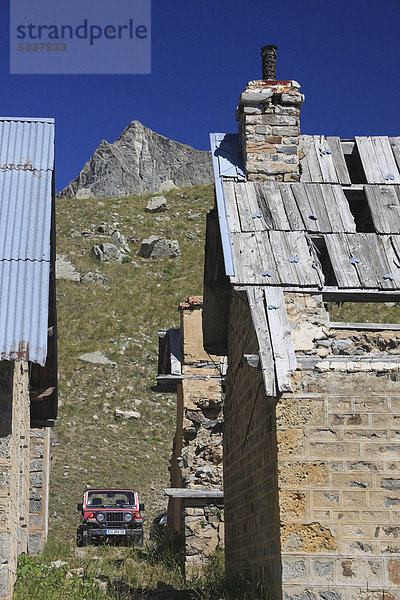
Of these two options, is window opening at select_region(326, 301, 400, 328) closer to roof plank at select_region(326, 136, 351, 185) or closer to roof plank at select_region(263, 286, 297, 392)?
roof plank at select_region(326, 136, 351, 185)

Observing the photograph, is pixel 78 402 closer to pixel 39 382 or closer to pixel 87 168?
pixel 39 382

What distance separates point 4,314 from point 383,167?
594 cm

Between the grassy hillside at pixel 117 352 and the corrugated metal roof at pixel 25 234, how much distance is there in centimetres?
1338

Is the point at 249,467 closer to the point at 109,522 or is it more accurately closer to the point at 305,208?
the point at 305,208

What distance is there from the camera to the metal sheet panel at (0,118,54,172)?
977cm

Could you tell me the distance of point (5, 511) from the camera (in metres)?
7.92

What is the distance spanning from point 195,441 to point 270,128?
6942 millimetres

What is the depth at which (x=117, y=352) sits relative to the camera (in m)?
34.7

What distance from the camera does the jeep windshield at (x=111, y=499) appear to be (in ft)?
65.8

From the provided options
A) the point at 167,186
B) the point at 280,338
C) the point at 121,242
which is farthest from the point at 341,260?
the point at 167,186

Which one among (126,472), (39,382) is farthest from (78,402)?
(39,382)

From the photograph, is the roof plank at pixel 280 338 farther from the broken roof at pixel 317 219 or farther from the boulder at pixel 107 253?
the boulder at pixel 107 253

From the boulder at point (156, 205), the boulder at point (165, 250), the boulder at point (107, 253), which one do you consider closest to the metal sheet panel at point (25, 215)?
the boulder at point (107, 253)

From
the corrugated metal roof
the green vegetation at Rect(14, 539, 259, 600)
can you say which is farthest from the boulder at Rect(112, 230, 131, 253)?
the corrugated metal roof
